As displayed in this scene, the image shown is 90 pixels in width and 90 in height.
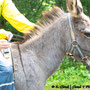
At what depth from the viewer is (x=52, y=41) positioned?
3199mm

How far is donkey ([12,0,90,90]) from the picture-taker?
3.07 m

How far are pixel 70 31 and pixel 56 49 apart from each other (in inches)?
15.7

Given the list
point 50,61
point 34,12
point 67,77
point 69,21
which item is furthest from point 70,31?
point 34,12

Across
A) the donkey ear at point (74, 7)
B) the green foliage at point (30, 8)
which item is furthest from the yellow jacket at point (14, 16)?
the green foliage at point (30, 8)

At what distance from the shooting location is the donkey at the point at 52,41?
10.1 ft

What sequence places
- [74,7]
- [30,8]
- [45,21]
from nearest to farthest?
[74,7]
[45,21]
[30,8]

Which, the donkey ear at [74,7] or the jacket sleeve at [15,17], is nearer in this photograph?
the donkey ear at [74,7]

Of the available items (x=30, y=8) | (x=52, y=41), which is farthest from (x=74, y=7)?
(x=30, y=8)

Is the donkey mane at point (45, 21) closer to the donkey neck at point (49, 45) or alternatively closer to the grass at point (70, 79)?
the donkey neck at point (49, 45)

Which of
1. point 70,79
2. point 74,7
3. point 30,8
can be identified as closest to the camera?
point 74,7

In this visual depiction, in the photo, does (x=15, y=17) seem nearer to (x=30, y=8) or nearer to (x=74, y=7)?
(x=74, y=7)

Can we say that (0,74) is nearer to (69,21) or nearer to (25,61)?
(25,61)

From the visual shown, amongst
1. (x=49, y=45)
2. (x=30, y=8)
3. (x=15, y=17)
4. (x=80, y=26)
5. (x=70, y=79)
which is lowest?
(x=70, y=79)

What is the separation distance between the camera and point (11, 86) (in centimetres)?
266
